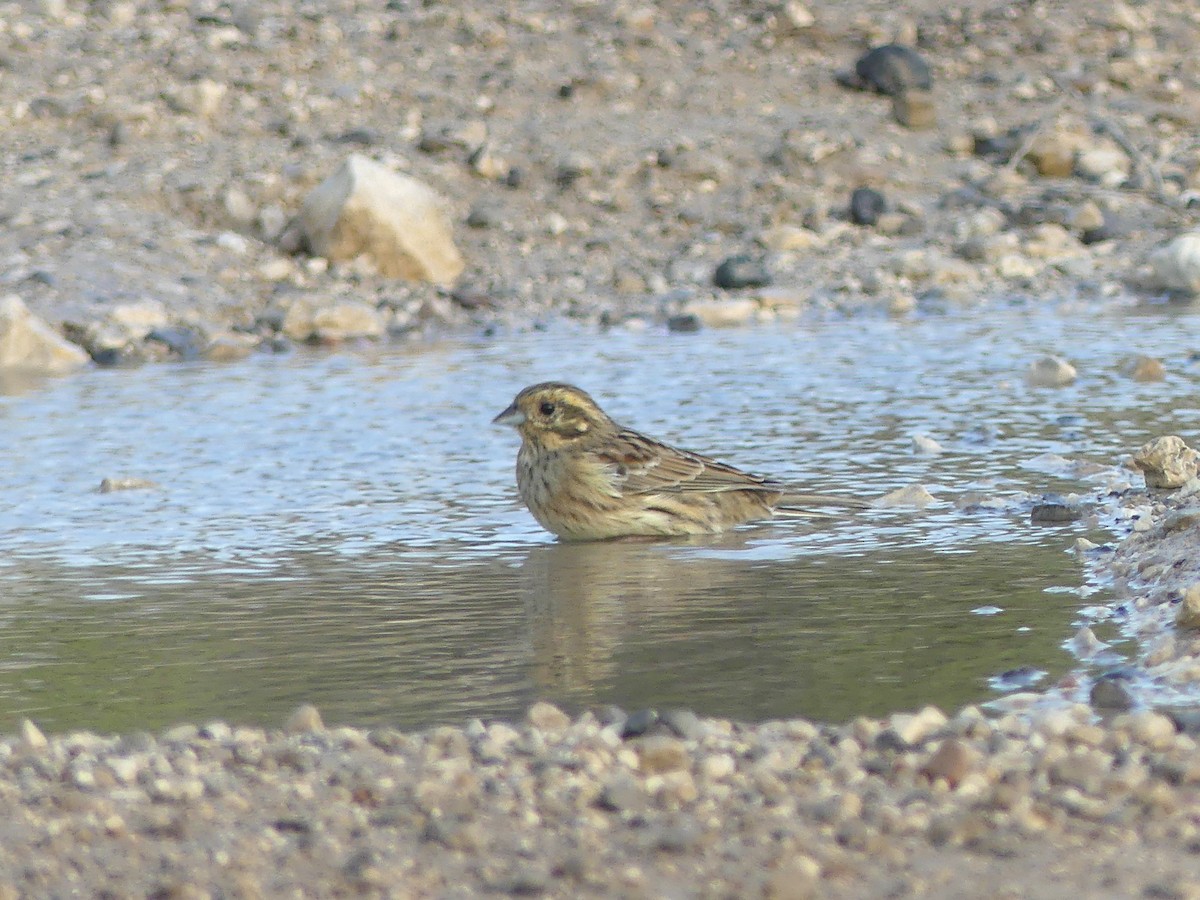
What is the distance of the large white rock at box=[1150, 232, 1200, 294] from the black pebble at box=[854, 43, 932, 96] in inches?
159

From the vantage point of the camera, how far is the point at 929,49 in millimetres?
Answer: 19938

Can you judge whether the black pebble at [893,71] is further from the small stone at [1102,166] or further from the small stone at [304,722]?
the small stone at [304,722]

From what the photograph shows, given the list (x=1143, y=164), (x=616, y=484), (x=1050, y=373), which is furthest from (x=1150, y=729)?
(x=1143, y=164)

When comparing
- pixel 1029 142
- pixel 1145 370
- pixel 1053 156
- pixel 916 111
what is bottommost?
pixel 1145 370

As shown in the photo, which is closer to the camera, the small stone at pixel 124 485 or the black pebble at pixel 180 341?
the small stone at pixel 124 485

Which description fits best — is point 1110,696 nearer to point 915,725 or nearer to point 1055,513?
point 915,725

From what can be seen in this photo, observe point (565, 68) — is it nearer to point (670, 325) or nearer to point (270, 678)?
point (670, 325)

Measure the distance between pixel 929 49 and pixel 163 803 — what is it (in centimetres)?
1696

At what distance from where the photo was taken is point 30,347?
13.2 metres

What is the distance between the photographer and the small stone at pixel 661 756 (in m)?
4.31

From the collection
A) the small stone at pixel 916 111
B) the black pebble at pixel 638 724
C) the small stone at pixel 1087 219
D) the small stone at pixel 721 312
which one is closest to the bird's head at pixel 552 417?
the black pebble at pixel 638 724

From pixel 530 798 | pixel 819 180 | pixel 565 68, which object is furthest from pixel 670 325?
pixel 530 798

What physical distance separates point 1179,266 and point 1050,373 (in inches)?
186

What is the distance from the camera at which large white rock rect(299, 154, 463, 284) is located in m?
15.3
